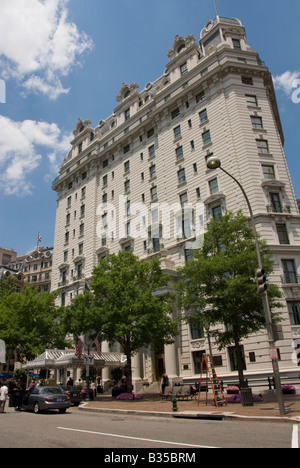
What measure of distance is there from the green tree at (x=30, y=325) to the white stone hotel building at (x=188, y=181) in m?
7.62

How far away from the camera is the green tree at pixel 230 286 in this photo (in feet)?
63.2

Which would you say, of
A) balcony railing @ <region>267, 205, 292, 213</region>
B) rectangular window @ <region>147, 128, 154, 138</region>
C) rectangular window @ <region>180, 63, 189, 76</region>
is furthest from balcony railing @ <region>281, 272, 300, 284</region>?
rectangular window @ <region>180, 63, 189, 76</region>

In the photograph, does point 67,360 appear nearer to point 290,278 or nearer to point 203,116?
point 290,278

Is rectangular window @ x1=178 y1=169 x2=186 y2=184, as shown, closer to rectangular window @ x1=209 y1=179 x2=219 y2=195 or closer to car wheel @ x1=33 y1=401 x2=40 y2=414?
rectangular window @ x1=209 y1=179 x2=219 y2=195

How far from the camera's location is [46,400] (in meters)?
17.8

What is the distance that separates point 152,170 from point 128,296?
20.3m

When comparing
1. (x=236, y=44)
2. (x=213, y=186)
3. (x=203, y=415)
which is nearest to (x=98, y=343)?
(x=203, y=415)

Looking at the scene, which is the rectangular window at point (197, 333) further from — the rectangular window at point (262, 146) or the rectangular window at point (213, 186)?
the rectangular window at point (262, 146)

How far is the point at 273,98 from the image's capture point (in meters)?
41.2

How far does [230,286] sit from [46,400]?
11.3 metres

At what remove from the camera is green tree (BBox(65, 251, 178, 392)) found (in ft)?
82.8

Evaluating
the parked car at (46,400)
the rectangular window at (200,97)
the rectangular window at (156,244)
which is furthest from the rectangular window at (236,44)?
the parked car at (46,400)
